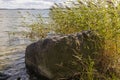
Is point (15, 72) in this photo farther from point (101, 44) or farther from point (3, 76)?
point (101, 44)

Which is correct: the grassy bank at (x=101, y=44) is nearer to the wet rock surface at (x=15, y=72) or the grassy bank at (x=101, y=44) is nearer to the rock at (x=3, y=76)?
the wet rock surface at (x=15, y=72)

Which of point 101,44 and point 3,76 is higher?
point 101,44

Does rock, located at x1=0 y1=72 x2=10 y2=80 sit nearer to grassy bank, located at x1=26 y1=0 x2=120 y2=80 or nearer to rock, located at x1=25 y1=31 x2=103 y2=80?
rock, located at x1=25 y1=31 x2=103 y2=80

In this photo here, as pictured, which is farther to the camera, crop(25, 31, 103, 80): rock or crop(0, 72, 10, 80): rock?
crop(0, 72, 10, 80): rock

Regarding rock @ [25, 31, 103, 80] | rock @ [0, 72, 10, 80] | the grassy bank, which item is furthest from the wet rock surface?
the grassy bank

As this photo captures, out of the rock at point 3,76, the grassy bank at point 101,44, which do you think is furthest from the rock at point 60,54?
the rock at point 3,76

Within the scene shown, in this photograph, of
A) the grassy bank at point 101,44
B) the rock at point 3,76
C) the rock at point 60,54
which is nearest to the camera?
the grassy bank at point 101,44

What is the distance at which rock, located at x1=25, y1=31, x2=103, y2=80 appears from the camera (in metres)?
7.34

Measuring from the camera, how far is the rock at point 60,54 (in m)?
7.34

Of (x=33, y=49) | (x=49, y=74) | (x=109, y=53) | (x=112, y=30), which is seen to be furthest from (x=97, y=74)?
(x=33, y=49)

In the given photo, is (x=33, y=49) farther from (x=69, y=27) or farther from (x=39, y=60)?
(x=69, y=27)

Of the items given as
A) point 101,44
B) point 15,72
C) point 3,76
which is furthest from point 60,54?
point 15,72

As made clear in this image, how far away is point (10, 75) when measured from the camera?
30.6 ft

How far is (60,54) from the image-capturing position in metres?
7.57
